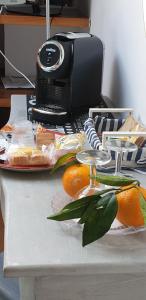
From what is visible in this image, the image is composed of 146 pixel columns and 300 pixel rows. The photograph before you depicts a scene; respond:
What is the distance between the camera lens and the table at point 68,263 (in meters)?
0.63

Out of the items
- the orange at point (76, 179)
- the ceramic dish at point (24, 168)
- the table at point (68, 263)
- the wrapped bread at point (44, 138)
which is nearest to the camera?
the table at point (68, 263)

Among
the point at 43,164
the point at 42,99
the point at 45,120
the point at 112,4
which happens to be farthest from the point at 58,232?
the point at 112,4

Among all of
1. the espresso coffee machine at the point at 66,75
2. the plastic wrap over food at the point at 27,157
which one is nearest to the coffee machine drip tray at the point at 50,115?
the espresso coffee machine at the point at 66,75

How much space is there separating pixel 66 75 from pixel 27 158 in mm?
410

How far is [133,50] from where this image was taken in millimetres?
1322

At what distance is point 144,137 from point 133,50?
437 millimetres

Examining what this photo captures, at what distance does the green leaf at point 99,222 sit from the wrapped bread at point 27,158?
311 mm

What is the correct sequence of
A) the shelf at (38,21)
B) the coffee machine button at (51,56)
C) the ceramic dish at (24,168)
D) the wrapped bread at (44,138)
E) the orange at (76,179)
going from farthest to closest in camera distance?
the shelf at (38,21), the coffee machine button at (51,56), the wrapped bread at (44,138), the ceramic dish at (24,168), the orange at (76,179)

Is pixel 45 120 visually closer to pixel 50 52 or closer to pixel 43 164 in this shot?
pixel 50 52

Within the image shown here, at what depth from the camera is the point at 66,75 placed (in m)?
1.27

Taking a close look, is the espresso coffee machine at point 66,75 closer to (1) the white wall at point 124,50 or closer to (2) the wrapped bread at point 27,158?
(1) the white wall at point 124,50

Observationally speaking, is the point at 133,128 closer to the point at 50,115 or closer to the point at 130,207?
the point at 50,115

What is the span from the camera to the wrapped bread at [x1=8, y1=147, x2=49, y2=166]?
942 mm

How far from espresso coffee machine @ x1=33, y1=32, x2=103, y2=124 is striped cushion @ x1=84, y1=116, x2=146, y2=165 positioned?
0.66 ft
